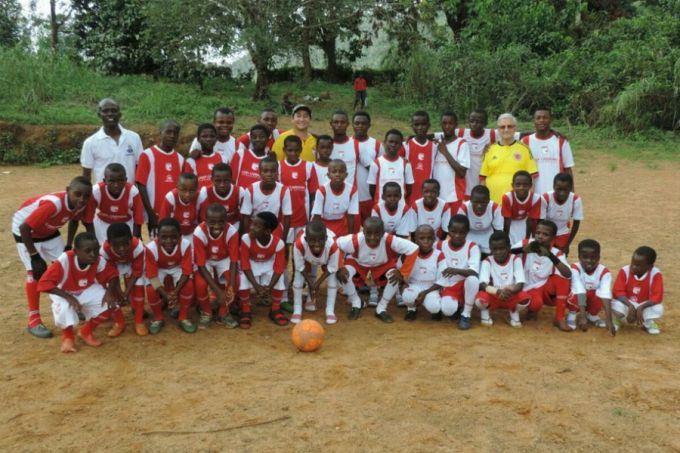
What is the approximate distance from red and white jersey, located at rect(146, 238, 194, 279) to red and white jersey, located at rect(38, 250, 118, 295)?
11.5 inches

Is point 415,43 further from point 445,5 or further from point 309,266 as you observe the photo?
point 309,266

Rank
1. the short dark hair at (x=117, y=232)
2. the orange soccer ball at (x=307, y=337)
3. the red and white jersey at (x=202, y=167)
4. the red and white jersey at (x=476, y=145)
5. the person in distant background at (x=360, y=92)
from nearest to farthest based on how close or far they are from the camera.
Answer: the orange soccer ball at (x=307, y=337) < the short dark hair at (x=117, y=232) < the red and white jersey at (x=202, y=167) < the red and white jersey at (x=476, y=145) < the person in distant background at (x=360, y=92)

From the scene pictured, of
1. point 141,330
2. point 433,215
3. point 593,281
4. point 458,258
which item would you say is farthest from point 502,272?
point 141,330

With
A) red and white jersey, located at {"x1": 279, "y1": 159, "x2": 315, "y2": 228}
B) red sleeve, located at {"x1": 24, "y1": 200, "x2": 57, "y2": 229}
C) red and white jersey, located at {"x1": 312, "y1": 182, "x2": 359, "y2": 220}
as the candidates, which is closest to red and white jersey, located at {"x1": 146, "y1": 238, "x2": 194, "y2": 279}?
red sleeve, located at {"x1": 24, "y1": 200, "x2": 57, "y2": 229}

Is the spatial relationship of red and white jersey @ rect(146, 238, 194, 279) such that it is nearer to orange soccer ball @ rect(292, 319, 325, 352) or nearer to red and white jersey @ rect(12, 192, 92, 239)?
red and white jersey @ rect(12, 192, 92, 239)

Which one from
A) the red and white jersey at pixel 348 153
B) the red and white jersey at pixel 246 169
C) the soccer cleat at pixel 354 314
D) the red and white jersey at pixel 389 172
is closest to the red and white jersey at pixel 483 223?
the red and white jersey at pixel 389 172

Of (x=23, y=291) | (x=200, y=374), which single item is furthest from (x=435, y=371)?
(x=23, y=291)

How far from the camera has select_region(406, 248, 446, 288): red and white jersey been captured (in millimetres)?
5402

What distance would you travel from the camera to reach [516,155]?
230 inches

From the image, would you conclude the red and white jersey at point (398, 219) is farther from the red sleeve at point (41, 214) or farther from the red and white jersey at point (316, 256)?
the red sleeve at point (41, 214)

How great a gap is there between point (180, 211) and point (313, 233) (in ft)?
3.94

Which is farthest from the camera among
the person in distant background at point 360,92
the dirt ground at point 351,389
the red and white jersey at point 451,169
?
Result: the person in distant background at point 360,92

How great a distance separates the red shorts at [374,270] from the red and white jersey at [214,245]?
1.06 metres

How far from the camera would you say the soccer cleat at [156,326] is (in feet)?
16.1
